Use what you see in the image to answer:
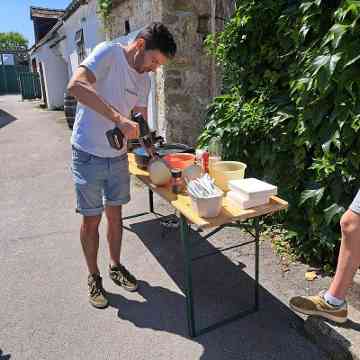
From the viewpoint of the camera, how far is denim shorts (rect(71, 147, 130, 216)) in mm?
2152

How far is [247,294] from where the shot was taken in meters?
2.47

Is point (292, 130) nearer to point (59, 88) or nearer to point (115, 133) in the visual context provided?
point (115, 133)

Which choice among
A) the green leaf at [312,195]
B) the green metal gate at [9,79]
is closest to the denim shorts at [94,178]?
the green leaf at [312,195]

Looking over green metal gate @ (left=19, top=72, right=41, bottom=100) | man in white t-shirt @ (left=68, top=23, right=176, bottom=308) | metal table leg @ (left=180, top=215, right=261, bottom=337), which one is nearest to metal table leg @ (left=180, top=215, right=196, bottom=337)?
metal table leg @ (left=180, top=215, right=261, bottom=337)

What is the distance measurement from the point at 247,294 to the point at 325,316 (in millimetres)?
607

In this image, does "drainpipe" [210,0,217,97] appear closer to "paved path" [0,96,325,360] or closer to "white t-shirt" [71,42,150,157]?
"paved path" [0,96,325,360]

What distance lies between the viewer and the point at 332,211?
228 cm

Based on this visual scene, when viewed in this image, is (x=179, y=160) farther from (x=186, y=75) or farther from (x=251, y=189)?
(x=186, y=75)

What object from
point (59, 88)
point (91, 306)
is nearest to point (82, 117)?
point (91, 306)

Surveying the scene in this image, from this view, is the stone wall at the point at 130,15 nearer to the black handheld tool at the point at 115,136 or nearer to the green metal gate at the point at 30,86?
the black handheld tool at the point at 115,136

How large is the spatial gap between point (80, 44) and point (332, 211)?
9662mm

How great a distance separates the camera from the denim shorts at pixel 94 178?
2.15m

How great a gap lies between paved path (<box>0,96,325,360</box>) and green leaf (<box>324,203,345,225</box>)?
63 centimetres

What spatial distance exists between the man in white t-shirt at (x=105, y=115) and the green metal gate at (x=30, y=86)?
21135mm
